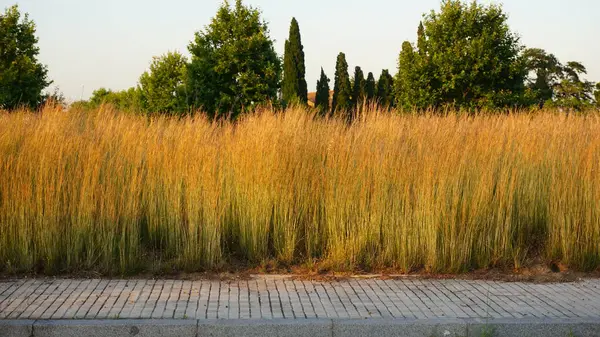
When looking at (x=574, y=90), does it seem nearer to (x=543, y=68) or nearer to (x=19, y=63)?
(x=543, y=68)

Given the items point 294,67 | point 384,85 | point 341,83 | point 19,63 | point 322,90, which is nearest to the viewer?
point 19,63

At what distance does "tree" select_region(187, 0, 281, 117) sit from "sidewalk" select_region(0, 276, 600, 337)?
81.2 feet

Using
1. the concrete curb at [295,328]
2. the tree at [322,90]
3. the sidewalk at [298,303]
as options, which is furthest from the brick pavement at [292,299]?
the tree at [322,90]

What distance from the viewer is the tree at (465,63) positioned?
106 ft

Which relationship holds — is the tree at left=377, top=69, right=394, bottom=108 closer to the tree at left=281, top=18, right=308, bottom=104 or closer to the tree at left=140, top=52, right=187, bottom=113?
the tree at left=281, top=18, right=308, bottom=104

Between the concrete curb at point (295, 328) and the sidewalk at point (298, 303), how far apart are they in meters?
0.01

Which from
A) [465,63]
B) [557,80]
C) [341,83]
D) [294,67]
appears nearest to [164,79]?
[294,67]

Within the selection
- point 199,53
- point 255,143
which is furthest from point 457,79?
point 255,143

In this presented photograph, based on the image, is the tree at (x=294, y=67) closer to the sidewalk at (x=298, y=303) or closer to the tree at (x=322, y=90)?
the tree at (x=322, y=90)

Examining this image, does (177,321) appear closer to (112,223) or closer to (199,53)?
(112,223)

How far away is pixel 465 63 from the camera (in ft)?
106

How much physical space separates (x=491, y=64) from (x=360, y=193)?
27.6 m

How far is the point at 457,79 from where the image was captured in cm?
3256

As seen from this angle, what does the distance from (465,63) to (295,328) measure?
29.3m
